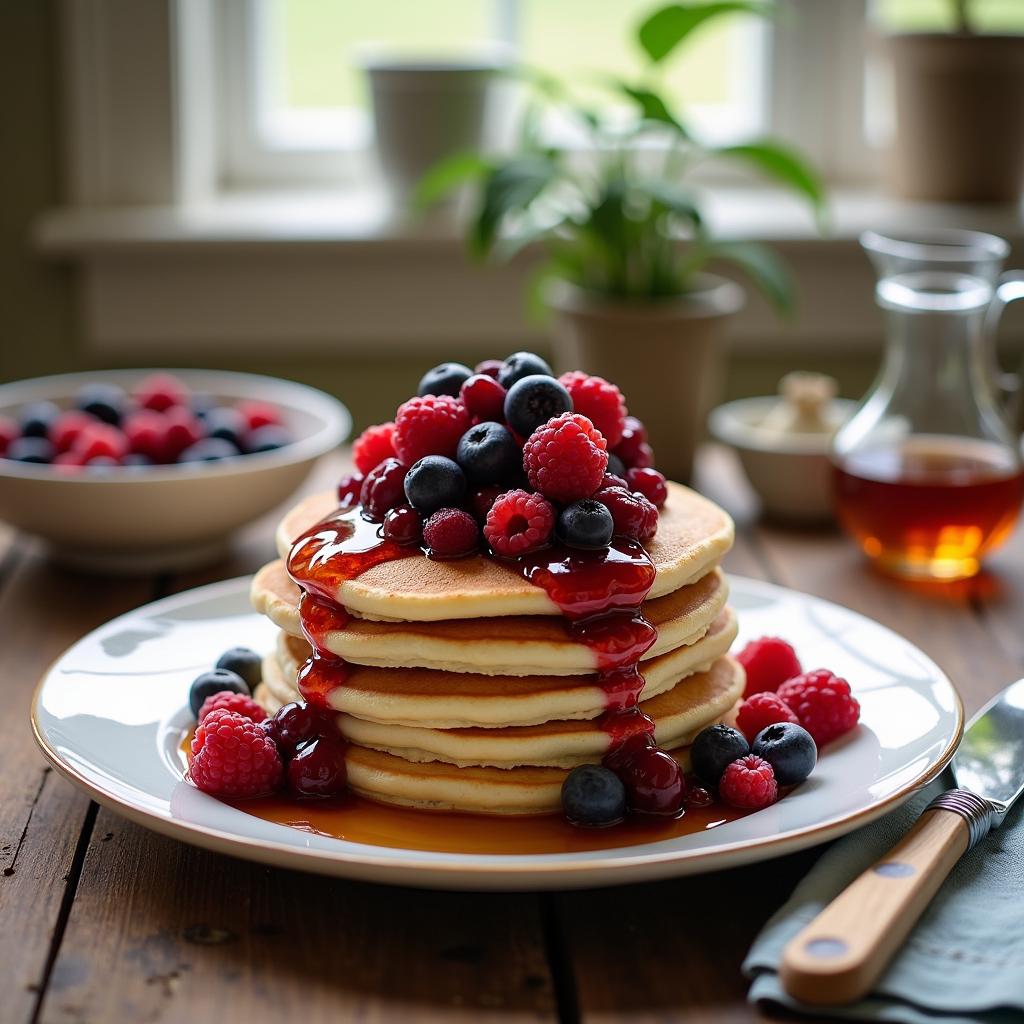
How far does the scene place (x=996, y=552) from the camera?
187 centimetres

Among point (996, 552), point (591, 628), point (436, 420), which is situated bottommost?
point (996, 552)

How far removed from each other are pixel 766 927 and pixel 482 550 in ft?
1.19

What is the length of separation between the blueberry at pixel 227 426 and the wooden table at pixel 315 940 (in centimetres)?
73

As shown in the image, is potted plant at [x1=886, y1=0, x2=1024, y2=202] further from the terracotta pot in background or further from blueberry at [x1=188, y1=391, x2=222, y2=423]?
blueberry at [x1=188, y1=391, x2=222, y2=423]

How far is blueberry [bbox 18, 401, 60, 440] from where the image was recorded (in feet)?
5.98

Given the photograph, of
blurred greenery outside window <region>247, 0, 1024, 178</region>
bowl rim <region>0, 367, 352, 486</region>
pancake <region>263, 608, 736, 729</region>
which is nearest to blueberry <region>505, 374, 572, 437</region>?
pancake <region>263, 608, 736, 729</region>

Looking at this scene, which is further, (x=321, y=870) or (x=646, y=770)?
(x=646, y=770)

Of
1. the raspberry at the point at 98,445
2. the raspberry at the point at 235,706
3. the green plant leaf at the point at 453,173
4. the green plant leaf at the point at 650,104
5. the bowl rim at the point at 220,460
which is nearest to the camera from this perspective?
the raspberry at the point at 235,706

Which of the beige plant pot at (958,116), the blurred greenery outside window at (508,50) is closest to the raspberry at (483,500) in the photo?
the beige plant pot at (958,116)

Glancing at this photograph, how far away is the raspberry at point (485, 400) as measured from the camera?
1.19m

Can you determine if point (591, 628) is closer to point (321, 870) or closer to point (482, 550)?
point (482, 550)

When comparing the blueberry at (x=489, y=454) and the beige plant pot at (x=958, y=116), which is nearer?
the blueberry at (x=489, y=454)

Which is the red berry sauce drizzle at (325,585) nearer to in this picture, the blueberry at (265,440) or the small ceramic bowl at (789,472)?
the blueberry at (265,440)

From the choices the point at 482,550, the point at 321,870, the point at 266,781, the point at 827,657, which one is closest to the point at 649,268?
the point at 827,657
